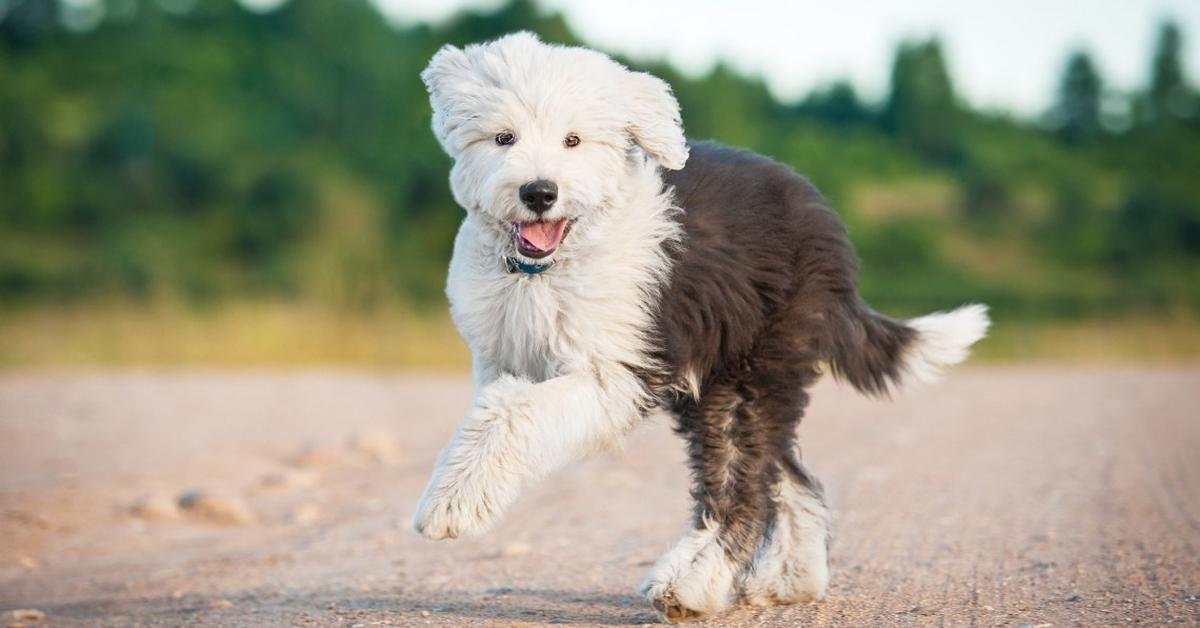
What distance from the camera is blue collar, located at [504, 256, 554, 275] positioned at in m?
5.19

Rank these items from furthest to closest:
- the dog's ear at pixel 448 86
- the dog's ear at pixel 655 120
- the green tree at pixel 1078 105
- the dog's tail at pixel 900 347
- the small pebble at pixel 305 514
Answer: the green tree at pixel 1078 105 → the small pebble at pixel 305 514 → the dog's tail at pixel 900 347 → the dog's ear at pixel 655 120 → the dog's ear at pixel 448 86

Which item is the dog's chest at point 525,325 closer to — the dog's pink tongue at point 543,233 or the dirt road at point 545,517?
the dog's pink tongue at point 543,233

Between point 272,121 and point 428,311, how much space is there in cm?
1122

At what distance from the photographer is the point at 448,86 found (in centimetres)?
523

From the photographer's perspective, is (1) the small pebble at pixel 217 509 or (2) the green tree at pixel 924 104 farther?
(2) the green tree at pixel 924 104

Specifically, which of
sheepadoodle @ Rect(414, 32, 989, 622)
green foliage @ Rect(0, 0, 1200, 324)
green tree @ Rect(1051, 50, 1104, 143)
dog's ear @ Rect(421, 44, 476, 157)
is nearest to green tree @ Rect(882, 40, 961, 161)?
green foliage @ Rect(0, 0, 1200, 324)

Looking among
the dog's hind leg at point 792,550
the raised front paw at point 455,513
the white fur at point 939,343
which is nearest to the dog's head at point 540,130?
the raised front paw at point 455,513

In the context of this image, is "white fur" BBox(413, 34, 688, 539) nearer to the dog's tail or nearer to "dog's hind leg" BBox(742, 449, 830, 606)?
"dog's hind leg" BBox(742, 449, 830, 606)

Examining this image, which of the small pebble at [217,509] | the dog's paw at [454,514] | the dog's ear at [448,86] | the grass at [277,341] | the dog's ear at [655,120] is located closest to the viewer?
the dog's paw at [454,514]

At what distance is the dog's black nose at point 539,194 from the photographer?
4895 millimetres

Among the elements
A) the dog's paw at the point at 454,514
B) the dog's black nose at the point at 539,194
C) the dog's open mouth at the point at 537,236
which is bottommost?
the dog's paw at the point at 454,514

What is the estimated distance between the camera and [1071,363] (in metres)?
20.4

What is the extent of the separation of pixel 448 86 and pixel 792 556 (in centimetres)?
233

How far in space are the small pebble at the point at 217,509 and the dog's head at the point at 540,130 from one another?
4.35m
